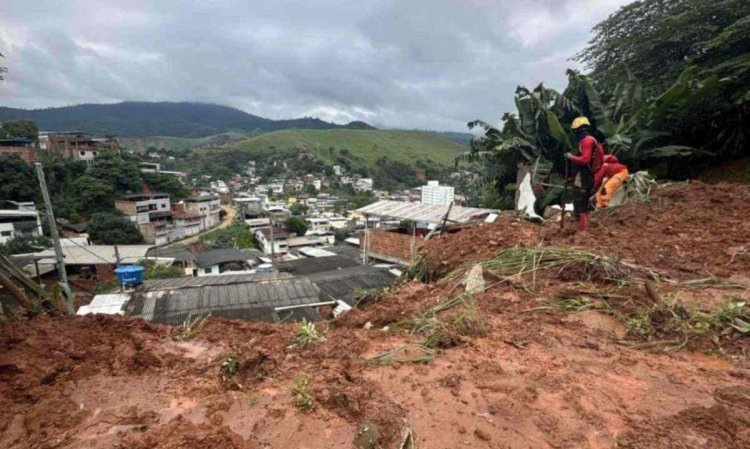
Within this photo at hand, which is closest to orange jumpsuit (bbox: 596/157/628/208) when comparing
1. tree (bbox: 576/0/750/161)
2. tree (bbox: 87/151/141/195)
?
tree (bbox: 576/0/750/161)

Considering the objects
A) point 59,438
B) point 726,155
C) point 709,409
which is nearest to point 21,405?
point 59,438

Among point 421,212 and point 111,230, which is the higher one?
point 421,212

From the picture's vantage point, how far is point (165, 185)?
152ft

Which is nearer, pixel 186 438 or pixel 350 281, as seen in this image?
pixel 186 438

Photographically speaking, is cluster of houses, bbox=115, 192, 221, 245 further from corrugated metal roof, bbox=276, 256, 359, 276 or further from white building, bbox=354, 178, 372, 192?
white building, bbox=354, 178, 372, 192

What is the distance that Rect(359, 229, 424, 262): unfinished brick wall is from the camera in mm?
11770

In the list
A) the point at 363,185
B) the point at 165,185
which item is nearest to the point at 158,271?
the point at 165,185

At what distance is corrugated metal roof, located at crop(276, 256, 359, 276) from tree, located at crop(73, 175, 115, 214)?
2632 cm

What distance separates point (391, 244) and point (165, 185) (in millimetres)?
43324

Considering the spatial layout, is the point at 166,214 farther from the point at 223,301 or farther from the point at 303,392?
the point at 303,392

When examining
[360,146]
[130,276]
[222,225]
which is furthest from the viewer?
[360,146]

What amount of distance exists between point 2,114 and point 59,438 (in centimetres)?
18906

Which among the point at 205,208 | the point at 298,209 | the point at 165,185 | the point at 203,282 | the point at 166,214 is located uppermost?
the point at 203,282

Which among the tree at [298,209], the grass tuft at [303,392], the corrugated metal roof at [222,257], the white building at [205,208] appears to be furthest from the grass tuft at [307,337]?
the tree at [298,209]
